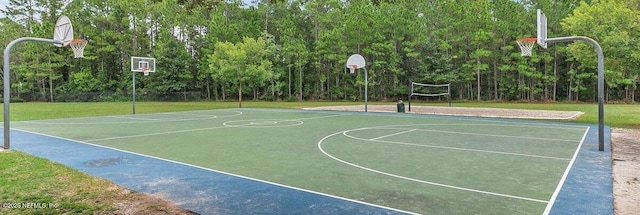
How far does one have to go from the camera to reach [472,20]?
105 feet

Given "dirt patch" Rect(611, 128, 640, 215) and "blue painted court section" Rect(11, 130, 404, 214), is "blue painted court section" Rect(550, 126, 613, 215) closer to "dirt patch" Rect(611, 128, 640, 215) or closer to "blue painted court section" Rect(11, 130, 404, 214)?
"dirt patch" Rect(611, 128, 640, 215)

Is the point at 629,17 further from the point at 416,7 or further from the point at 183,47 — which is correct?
the point at 183,47

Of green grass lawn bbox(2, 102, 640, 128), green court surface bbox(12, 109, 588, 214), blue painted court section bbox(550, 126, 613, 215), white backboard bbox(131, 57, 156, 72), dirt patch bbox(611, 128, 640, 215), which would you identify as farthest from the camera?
white backboard bbox(131, 57, 156, 72)

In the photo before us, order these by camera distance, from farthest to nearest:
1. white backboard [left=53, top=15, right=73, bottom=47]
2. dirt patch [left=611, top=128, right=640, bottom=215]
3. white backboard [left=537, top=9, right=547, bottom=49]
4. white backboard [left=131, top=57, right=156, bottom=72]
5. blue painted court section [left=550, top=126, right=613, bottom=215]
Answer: white backboard [left=131, top=57, right=156, bottom=72] → white backboard [left=53, top=15, right=73, bottom=47] → white backboard [left=537, top=9, right=547, bottom=49] → dirt patch [left=611, top=128, right=640, bottom=215] → blue painted court section [left=550, top=126, right=613, bottom=215]

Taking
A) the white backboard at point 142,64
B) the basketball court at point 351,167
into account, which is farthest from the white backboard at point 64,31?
the white backboard at point 142,64

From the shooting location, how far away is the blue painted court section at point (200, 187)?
154 inches

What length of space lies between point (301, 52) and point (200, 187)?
31.3 metres

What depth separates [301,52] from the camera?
35.5 metres

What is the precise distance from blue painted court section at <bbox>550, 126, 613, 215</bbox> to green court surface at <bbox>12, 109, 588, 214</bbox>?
16 cm

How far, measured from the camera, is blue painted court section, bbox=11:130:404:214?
391 centimetres

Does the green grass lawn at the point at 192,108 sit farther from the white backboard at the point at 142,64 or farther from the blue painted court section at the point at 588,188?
the blue painted court section at the point at 588,188

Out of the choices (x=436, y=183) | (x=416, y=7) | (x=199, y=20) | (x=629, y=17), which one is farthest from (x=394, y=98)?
(x=436, y=183)

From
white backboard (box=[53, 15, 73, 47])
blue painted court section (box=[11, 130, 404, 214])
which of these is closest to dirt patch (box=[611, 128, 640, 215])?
blue painted court section (box=[11, 130, 404, 214])

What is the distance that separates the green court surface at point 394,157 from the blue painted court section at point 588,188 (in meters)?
0.16
